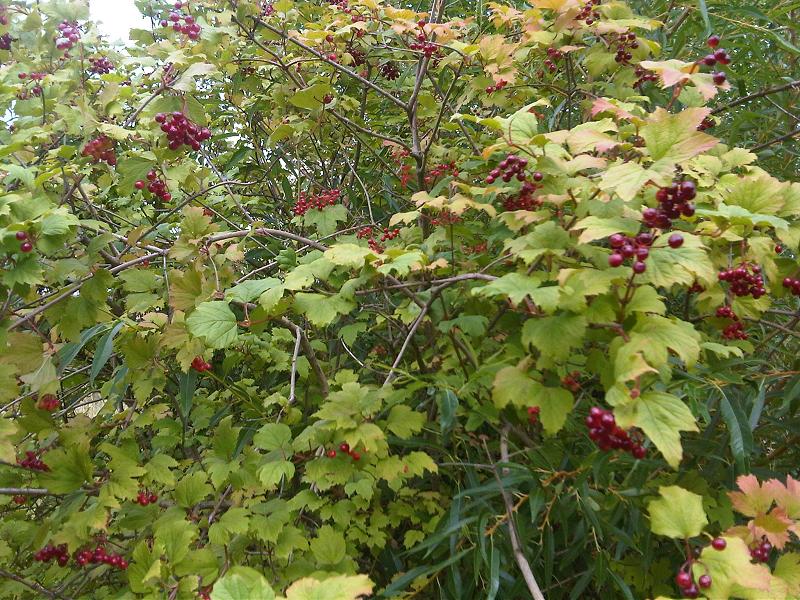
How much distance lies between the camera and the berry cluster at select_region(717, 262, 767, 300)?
1253mm

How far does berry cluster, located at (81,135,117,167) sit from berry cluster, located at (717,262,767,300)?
1.89m

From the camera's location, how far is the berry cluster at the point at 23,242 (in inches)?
53.4

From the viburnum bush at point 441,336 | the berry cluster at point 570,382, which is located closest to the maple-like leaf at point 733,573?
the viburnum bush at point 441,336

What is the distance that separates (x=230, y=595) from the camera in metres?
0.74

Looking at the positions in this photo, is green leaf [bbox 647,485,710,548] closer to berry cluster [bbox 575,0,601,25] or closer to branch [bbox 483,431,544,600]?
branch [bbox 483,431,544,600]

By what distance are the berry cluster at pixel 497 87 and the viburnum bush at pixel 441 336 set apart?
0.05 feet

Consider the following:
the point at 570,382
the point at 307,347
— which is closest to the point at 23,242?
the point at 307,347

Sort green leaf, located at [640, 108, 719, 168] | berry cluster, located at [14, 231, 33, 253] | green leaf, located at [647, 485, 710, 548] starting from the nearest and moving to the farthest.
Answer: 1. green leaf, located at [647, 485, 710, 548]
2. green leaf, located at [640, 108, 719, 168]
3. berry cluster, located at [14, 231, 33, 253]

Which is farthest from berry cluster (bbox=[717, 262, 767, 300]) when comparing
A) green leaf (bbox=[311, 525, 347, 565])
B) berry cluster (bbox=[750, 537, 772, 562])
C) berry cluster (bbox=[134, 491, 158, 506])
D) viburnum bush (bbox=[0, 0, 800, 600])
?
berry cluster (bbox=[134, 491, 158, 506])

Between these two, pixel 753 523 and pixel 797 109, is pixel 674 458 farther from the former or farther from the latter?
pixel 797 109

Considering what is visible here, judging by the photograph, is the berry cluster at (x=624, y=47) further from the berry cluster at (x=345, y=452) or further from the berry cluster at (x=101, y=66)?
the berry cluster at (x=101, y=66)

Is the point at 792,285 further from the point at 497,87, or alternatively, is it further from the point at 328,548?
the point at 328,548

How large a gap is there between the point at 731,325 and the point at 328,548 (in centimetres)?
132

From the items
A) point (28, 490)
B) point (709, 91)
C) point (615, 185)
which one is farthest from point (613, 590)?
point (28, 490)
